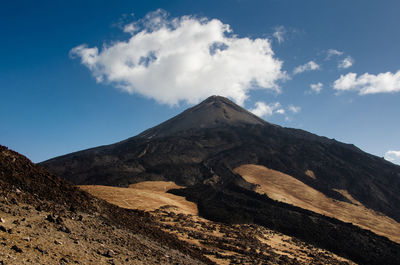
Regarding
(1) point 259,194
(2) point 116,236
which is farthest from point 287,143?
(2) point 116,236

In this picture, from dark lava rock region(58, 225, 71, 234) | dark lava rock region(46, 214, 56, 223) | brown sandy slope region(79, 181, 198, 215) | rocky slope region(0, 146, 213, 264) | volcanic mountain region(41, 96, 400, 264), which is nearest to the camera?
rocky slope region(0, 146, 213, 264)

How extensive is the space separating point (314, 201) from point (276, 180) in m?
15.3

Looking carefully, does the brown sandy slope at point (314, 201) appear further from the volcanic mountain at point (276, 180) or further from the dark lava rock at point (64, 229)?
the dark lava rock at point (64, 229)

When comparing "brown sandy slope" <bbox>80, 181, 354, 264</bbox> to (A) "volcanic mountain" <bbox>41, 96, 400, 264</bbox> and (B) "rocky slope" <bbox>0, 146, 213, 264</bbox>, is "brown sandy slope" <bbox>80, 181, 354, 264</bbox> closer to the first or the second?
(A) "volcanic mountain" <bbox>41, 96, 400, 264</bbox>

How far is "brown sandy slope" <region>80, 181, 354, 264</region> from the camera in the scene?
2582 cm

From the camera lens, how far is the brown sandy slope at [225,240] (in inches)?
1017

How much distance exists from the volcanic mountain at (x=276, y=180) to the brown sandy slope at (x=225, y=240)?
685 centimetres

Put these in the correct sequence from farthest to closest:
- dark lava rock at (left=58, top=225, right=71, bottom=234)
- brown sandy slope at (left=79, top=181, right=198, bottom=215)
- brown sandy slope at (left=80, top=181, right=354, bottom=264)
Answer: brown sandy slope at (left=79, top=181, right=198, bottom=215)
brown sandy slope at (left=80, top=181, right=354, bottom=264)
dark lava rock at (left=58, top=225, right=71, bottom=234)

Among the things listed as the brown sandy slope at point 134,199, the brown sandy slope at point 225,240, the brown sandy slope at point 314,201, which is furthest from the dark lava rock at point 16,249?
the brown sandy slope at point 314,201

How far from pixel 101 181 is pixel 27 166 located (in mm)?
68545

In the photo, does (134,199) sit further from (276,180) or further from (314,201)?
(276,180)

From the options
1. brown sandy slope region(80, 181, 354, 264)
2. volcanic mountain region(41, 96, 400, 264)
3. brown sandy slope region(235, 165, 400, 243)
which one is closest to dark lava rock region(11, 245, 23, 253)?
brown sandy slope region(80, 181, 354, 264)

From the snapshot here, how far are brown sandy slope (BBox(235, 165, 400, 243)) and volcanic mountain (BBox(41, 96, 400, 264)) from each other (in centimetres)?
34

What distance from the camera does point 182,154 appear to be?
113 metres
